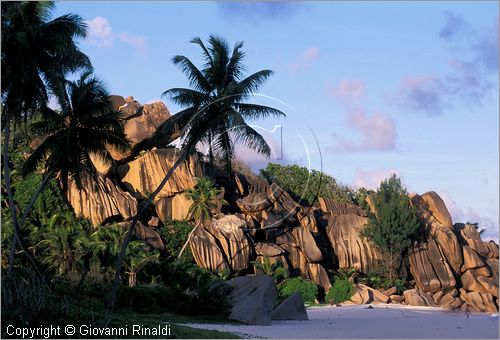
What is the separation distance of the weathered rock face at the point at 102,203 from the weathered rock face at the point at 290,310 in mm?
22231

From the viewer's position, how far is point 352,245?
152 feet

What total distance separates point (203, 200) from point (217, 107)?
19.7 metres

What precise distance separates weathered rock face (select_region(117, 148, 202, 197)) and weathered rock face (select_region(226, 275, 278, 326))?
23.4 m

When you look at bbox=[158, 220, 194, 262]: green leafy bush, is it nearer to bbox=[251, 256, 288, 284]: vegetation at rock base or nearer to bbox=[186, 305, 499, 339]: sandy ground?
bbox=[251, 256, 288, 284]: vegetation at rock base

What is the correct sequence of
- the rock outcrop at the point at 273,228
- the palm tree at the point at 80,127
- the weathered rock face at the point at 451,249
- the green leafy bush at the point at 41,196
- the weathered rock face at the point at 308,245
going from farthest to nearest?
the weathered rock face at the point at 451,249, the weathered rock face at the point at 308,245, the rock outcrop at the point at 273,228, the green leafy bush at the point at 41,196, the palm tree at the point at 80,127

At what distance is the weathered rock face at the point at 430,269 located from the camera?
44.2 m

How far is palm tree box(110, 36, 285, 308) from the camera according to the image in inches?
942

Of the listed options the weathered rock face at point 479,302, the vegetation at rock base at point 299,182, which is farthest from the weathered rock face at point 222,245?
the weathered rock face at point 479,302

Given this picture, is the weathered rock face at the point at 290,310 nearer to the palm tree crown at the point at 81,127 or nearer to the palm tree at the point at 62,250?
the palm tree crown at the point at 81,127

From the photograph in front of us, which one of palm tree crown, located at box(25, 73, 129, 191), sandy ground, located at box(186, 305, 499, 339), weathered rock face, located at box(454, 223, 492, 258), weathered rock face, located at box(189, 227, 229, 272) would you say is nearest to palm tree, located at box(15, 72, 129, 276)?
palm tree crown, located at box(25, 73, 129, 191)

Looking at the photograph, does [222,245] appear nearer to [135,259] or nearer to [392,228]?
[135,259]

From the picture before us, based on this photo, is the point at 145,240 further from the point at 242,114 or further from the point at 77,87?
the point at 242,114

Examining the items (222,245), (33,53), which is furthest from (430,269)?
(33,53)

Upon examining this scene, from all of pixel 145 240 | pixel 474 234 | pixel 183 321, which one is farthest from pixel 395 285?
pixel 183 321
